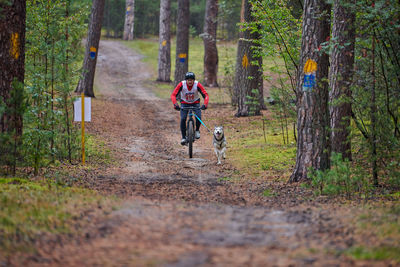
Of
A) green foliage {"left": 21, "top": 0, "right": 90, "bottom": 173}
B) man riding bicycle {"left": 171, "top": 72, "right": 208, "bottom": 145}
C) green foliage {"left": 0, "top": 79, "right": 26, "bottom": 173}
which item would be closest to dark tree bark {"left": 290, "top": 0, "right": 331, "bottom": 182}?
man riding bicycle {"left": 171, "top": 72, "right": 208, "bottom": 145}

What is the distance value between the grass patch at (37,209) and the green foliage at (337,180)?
140 inches

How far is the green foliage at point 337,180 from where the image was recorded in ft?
25.4

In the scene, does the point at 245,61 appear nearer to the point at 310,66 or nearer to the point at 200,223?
the point at 310,66

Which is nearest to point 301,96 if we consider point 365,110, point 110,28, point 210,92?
point 365,110

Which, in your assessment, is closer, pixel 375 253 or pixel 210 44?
pixel 375 253

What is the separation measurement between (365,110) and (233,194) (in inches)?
112

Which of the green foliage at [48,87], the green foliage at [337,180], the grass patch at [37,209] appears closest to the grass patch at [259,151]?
the green foliage at [337,180]

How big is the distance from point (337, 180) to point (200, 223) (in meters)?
3.05

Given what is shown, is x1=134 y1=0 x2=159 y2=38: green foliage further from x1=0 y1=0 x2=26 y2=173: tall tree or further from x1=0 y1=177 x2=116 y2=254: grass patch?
x1=0 y1=177 x2=116 y2=254: grass patch

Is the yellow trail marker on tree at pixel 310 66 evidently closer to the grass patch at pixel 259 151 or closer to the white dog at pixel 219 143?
the grass patch at pixel 259 151

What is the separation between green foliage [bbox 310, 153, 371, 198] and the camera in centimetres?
774

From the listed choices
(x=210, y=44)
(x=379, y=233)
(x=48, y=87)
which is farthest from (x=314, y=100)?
(x=210, y=44)

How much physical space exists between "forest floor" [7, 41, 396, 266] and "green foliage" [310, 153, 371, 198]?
278mm

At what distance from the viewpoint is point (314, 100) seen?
8906mm
